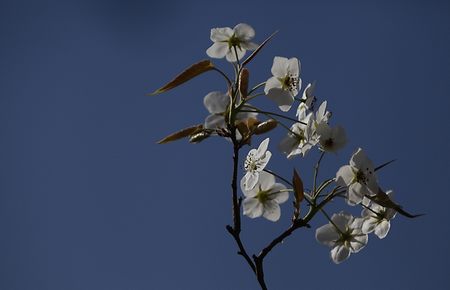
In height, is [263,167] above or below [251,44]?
below

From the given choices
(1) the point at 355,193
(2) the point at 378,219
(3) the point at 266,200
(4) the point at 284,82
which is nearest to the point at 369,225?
(2) the point at 378,219

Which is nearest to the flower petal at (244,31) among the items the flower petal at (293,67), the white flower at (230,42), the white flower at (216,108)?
the white flower at (230,42)

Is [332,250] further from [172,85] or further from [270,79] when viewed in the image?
[172,85]

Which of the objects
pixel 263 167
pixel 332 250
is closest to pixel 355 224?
pixel 332 250

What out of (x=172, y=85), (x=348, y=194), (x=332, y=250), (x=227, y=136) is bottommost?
(x=332, y=250)

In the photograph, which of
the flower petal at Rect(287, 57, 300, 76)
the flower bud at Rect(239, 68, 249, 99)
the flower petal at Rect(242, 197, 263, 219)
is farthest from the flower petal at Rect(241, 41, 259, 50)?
the flower petal at Rect(242, 197, 263, 219)

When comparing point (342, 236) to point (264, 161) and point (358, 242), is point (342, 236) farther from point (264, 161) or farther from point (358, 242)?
point (264, 161)

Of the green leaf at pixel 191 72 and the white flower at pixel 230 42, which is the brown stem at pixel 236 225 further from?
the white flower at pixel 230 42
